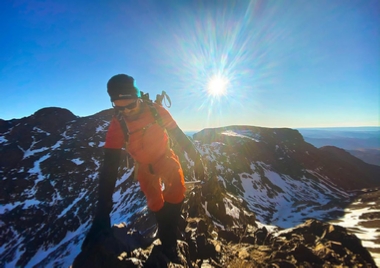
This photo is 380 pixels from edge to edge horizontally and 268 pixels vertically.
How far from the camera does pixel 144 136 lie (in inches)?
163

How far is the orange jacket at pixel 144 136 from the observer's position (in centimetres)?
400

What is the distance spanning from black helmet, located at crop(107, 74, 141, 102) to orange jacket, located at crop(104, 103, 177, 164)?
0.46 metres

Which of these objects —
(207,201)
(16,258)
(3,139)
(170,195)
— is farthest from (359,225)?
(3,139)

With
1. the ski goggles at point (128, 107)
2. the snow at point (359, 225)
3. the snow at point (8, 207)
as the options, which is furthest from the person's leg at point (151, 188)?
the snow at point (8, 207)

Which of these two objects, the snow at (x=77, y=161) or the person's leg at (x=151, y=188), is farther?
the snow at (x=77, y=161)

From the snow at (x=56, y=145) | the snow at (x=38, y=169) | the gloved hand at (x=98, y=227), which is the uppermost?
the snow at (x=56, y=145)

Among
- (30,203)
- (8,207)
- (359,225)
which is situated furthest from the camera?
(359,225)

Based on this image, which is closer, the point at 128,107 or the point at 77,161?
the point at 128,107

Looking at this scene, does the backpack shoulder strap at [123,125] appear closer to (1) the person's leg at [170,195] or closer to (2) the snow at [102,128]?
(1) the person's leg at [170,195]

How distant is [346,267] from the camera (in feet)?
20.8

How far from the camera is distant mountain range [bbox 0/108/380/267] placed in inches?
278

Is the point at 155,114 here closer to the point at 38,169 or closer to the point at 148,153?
the point at 148,153

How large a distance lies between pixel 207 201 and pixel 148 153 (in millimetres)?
30102

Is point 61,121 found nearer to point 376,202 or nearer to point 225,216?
point 225,216
